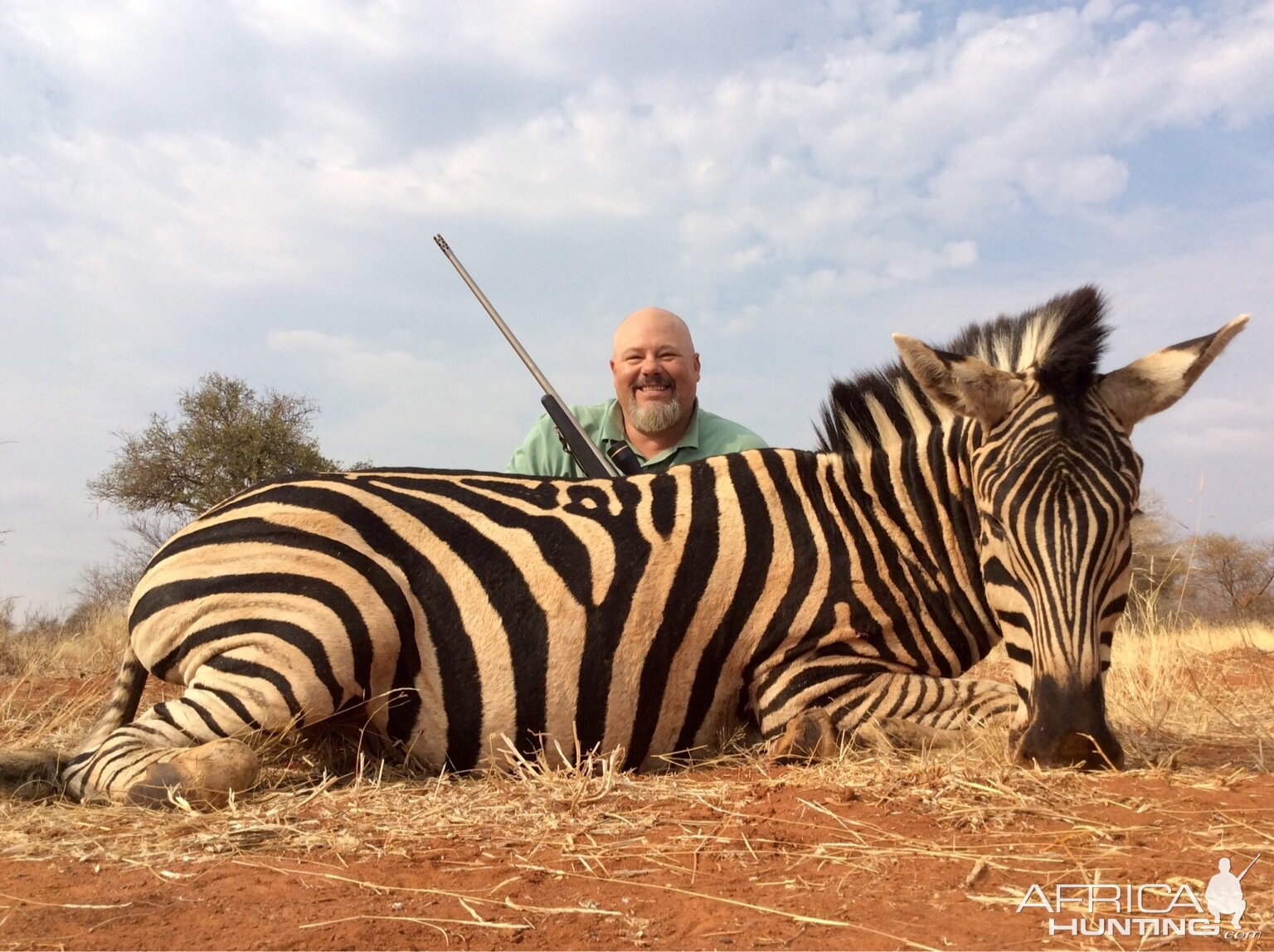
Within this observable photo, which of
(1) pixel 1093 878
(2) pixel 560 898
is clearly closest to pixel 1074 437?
(1) pixel 1093 878

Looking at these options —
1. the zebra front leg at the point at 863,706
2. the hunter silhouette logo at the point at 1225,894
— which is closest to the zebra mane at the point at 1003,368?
the zebra front leg at the point at 863,706

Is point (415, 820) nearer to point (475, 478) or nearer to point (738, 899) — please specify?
point (738, 899)

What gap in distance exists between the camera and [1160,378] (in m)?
3.27

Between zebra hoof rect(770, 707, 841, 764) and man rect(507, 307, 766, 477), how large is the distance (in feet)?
10.5

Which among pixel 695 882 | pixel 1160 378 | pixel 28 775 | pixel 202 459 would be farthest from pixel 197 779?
pixel 202 459

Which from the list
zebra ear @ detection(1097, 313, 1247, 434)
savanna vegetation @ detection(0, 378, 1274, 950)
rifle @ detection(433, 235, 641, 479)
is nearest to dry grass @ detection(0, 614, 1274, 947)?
savanna vegetation @ detection(0, 378, 1274, 950)

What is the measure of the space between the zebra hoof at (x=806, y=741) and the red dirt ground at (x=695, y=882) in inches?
20.8

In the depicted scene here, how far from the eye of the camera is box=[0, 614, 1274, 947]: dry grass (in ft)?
7.00

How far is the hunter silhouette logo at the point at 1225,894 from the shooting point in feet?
6.12

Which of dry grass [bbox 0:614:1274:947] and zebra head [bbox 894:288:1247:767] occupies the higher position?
zebra head [bbox 894:288:1247:767]

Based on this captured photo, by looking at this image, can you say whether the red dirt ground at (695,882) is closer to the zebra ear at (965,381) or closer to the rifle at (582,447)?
the zebra ear at (965,381)

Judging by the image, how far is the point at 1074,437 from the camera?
3.06 meters

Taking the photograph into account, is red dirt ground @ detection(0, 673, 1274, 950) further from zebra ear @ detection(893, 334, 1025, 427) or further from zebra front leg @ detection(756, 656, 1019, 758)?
zebra ear @ detection(893, 334, 1025, 427)

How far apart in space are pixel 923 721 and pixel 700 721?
0.76m
